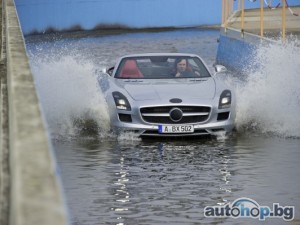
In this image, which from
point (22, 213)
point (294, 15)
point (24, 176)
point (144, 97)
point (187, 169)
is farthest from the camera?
point (294, 15)

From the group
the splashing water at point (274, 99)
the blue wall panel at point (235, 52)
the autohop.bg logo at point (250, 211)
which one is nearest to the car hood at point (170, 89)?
the splashing water at point (274, 99)

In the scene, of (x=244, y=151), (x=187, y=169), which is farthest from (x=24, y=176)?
(x=244, y=151)

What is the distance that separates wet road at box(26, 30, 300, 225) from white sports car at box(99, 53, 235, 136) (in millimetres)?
217

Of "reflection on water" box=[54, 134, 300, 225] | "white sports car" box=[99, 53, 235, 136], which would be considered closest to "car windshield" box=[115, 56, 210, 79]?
"white sports car" box=[99, 53, 235, 136]

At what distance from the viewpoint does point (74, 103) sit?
16828mm

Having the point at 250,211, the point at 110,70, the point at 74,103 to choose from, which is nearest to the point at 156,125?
the point at 74,103

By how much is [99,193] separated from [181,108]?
14.6 ft

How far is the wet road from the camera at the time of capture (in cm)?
902

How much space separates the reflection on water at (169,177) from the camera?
8875mm

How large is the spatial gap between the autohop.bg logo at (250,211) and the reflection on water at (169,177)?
133 millimetres

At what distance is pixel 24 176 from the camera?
12.1 ft

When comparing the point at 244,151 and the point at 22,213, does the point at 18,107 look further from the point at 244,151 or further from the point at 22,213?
the point at 244,151

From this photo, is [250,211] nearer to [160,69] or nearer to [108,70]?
[160,69]

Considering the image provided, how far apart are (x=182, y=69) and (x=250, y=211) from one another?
24.6ft
